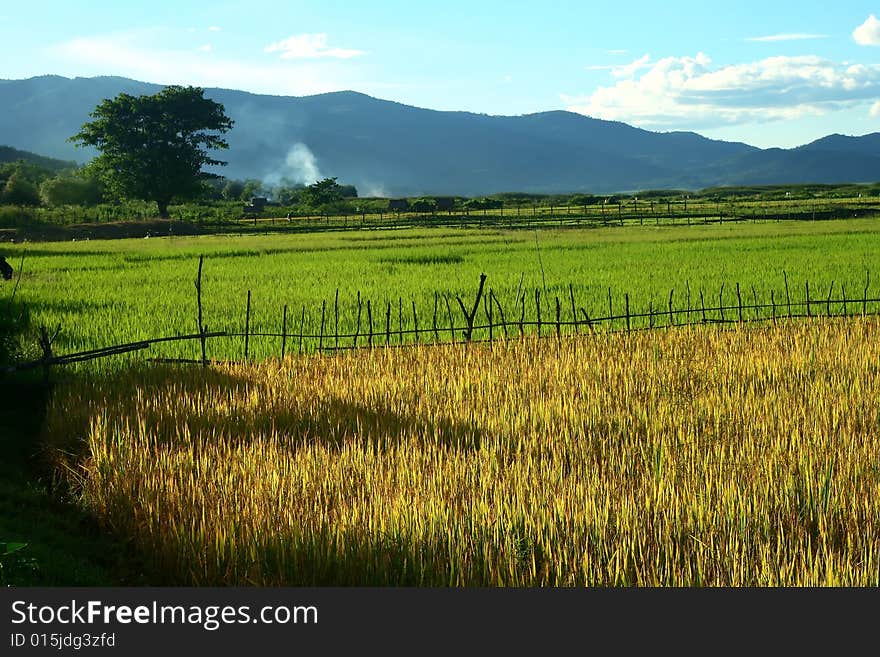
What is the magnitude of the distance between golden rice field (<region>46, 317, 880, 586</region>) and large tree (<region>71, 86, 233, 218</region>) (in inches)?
1680

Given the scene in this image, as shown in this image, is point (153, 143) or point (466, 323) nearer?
point (466, 323)

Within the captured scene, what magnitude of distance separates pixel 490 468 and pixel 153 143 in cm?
4865

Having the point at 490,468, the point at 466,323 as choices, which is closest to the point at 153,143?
the point at 466,323

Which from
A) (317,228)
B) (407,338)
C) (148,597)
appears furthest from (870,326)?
(317,228)

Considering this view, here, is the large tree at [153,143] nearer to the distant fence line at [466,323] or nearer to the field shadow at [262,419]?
the distant fence line at [466,323]

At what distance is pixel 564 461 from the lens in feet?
19.4

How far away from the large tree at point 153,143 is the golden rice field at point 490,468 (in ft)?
140

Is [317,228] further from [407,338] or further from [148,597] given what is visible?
[148,597]

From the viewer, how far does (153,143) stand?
5022 centimetres

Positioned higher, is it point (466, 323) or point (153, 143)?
point (153, 143)

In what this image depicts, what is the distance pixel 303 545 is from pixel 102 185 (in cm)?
5981

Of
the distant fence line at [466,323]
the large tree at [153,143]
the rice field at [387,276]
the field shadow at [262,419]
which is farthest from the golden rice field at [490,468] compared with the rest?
the large tree at [153,143]

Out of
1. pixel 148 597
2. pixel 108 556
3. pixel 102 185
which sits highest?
pixel 102 185

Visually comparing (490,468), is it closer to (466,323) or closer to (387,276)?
(466,323)
